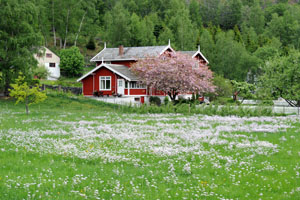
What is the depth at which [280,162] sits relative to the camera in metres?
14.2

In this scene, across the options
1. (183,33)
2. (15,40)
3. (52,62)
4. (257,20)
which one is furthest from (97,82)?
(257,20)

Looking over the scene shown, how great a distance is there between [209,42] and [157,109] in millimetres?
54529

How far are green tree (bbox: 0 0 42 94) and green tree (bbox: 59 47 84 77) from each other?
3168 cm

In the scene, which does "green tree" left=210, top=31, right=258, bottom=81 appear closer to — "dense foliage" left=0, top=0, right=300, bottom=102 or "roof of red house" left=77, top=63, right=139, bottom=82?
"dense foliage" left=0, top=0, right=300, bottom=102

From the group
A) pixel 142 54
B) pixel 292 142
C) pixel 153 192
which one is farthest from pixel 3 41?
pixel 153 192

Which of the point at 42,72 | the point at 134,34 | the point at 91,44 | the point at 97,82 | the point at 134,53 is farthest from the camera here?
the point at 91,44

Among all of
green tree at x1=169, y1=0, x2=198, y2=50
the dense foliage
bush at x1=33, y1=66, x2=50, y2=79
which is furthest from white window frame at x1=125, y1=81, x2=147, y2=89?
green tree at x1=169, y1=0, x2=198, y2=50

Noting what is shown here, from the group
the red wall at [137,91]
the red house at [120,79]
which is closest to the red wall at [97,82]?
the red house at [120,79]

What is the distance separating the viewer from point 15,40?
48.9 metres

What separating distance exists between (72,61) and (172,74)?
3529 centimetres

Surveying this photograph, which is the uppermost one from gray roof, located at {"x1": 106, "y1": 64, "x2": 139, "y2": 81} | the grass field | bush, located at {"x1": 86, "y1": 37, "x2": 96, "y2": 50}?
bush, located at {"x1": 86, "y1": 37, "x2": 96, "y2": 50}

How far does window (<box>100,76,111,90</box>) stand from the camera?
2354 inches

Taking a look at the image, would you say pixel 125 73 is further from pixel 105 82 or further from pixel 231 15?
pixel 231 15

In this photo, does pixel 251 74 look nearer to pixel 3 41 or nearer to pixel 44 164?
pixel 3 41
